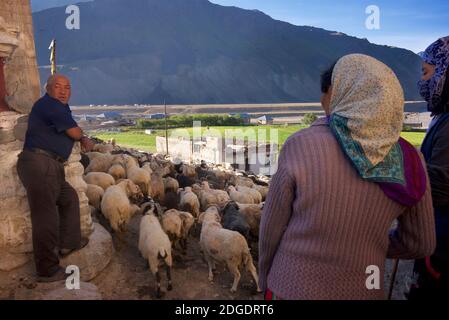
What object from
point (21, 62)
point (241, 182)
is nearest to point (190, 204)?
point (241, 182)

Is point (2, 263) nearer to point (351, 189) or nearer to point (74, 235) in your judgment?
point (74, 235)

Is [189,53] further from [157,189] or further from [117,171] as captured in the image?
[157,189]

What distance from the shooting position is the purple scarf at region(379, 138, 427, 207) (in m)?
1.68

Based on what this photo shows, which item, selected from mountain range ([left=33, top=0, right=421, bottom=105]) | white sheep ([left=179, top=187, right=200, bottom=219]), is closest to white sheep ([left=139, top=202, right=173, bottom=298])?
white sheep ([left=179, top=187, right=200, bottom=219])

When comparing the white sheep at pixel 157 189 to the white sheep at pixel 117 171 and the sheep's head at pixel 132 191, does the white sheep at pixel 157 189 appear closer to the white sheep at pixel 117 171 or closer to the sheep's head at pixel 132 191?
the white sheep at pixel 117 171

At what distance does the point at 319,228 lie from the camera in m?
1.71

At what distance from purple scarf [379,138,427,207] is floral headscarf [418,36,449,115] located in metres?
0.85

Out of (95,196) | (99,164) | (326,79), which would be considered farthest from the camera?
(99,164)

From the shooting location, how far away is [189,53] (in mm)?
125688

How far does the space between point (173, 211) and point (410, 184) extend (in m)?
5.00

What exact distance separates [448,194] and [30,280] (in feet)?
13.7

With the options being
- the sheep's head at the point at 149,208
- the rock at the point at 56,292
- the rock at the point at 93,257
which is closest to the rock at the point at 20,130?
the rock at the point at 93,257
